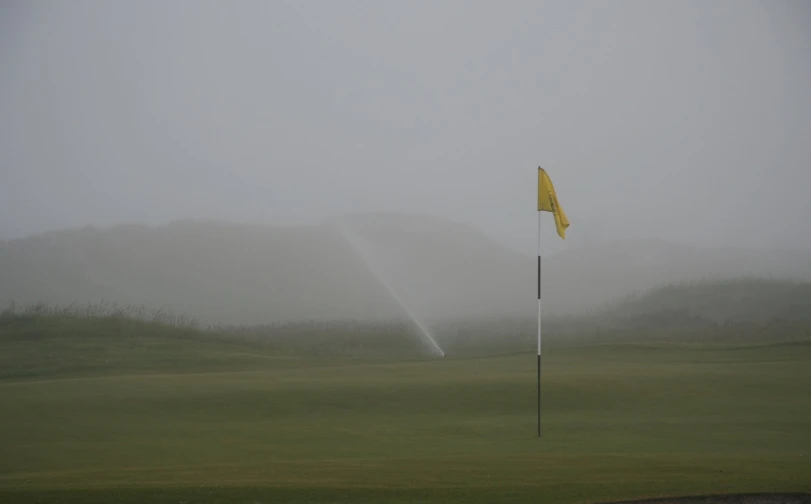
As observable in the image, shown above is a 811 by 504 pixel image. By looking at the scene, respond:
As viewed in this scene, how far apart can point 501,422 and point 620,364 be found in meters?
11.5

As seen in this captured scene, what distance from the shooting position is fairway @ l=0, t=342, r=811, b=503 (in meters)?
11.2

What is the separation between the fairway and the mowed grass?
44 millimetres

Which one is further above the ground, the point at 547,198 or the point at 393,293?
the point at 547,198

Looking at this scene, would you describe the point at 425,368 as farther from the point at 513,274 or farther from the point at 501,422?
the point at 513,274

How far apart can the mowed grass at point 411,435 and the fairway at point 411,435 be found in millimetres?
44

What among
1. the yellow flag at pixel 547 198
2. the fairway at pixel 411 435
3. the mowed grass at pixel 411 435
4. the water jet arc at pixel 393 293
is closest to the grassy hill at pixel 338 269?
the water jet arc at pixel 393 293

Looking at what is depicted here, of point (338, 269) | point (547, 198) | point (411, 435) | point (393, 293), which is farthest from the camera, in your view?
point (338, 269)

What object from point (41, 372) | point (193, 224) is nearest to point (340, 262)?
point (193, 224)

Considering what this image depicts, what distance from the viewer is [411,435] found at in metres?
16.2

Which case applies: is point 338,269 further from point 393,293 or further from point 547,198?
point 547,198

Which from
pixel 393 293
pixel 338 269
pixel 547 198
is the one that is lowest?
pixel 393 293

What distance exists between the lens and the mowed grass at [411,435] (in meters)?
11.2

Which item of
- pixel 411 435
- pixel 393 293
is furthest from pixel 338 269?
pixel 411 435

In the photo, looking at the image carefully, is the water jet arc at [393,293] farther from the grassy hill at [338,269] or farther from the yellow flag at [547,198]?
the yellow flag at [547,198]
